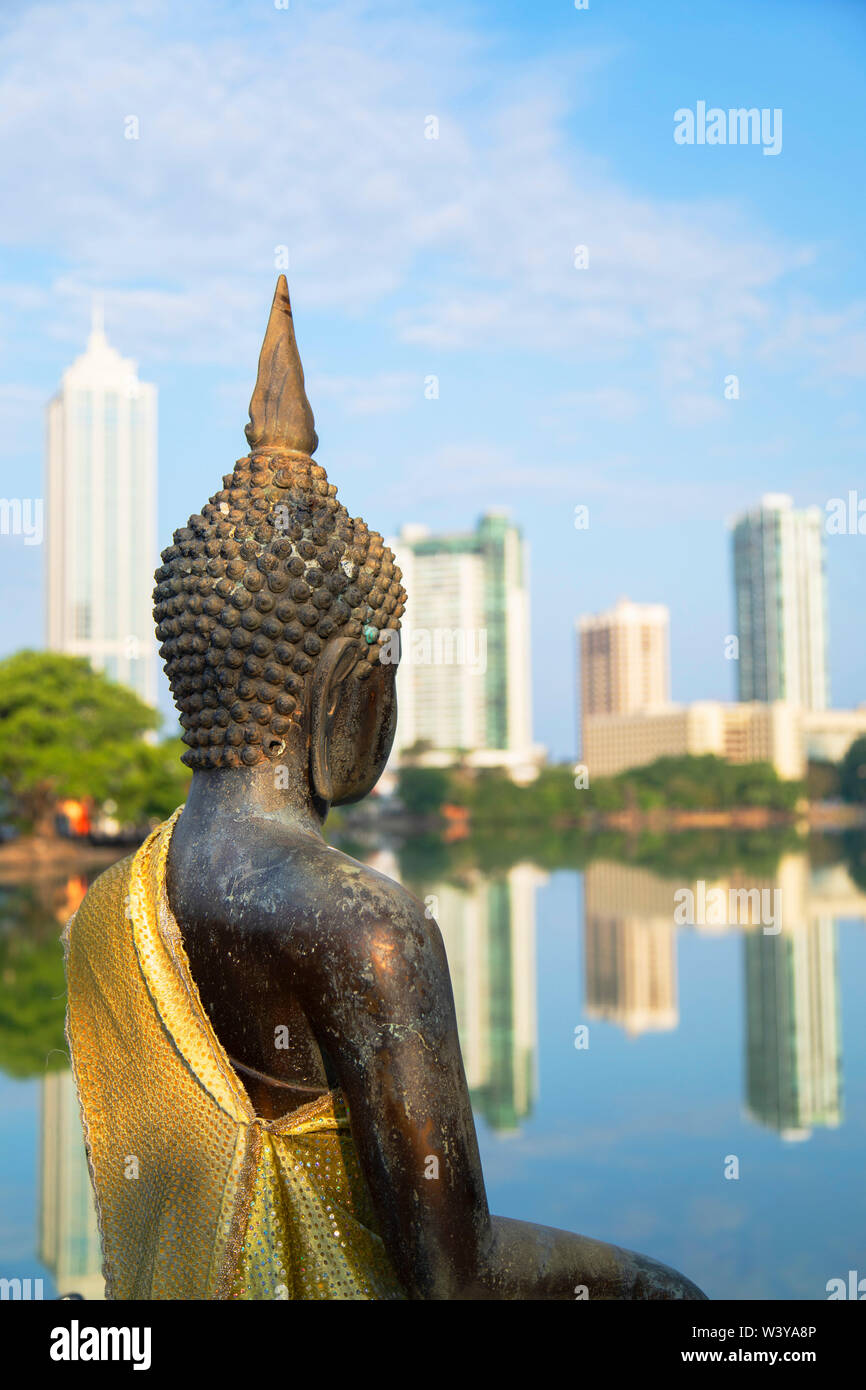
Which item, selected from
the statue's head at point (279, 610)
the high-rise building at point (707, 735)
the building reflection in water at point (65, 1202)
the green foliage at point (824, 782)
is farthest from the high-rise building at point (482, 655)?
the statue's head at point (279, 610)

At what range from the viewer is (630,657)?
11556cm

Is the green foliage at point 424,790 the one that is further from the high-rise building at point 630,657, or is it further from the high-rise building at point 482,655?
the high-rise building at point 630,657

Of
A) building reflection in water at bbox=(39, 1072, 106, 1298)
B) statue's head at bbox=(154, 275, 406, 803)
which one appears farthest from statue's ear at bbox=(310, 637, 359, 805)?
building reflection in water at bbox=(39, 1072, 106, 1298)

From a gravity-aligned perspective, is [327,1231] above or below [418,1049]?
below

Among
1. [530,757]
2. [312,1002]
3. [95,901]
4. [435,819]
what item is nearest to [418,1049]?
[312,1002]

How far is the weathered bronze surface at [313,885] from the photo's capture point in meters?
1.63

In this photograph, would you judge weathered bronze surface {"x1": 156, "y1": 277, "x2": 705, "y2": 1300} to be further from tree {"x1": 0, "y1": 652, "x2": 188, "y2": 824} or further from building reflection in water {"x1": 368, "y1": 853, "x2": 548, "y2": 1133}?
tree {"x1": 0, "y1": 652, "x2": 188, "y2": 824}

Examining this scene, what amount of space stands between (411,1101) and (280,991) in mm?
239

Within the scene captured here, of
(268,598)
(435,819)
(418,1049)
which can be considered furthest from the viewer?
(435,819)

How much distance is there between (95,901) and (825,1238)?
5458 mm

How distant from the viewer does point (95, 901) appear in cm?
198

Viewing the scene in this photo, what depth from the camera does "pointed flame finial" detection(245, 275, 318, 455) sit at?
1.98 m

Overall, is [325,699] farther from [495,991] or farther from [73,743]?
[73,743]

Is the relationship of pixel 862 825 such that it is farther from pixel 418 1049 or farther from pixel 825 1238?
pixel 418 1049
